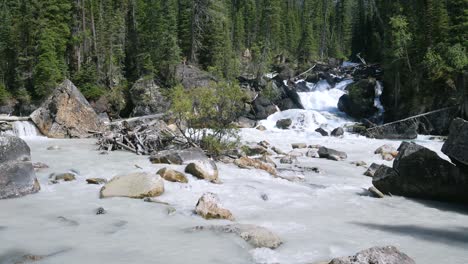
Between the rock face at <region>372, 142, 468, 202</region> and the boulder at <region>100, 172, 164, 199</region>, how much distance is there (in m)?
6.70

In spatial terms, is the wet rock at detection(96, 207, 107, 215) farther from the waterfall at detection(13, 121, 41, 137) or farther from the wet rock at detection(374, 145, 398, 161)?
the waterfall at detection(13, 121, 41, 137)

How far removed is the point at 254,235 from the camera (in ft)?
25.0

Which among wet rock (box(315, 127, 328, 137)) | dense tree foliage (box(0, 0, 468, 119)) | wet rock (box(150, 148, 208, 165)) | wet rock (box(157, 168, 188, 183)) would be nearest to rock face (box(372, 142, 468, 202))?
wet rock (box(157, 168, 188, 183))

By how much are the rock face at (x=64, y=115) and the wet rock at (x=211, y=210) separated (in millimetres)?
17937

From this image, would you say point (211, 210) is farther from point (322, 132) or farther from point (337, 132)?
point (337, 132)

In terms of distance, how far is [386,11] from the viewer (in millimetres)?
62219

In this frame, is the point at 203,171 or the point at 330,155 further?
the point at 330,155

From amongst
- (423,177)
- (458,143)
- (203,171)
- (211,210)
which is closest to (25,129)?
(203,171)

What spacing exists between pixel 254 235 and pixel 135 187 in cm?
451

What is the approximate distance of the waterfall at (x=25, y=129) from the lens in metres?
25.4

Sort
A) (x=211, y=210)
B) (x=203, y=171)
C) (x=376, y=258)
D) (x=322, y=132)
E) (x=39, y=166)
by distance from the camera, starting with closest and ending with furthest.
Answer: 1. (x=376, y=258)
2. (x=211, y=210)
3. (x=203, y=171)
4. (x=39, y=166)
5. (x=322, y=132)

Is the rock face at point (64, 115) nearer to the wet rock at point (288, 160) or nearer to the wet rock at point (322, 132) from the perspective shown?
the wet rock at point (288, 160)

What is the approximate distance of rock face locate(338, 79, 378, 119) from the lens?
3962 centimetres

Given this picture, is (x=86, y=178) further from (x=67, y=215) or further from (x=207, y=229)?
(x=207, y=229)
